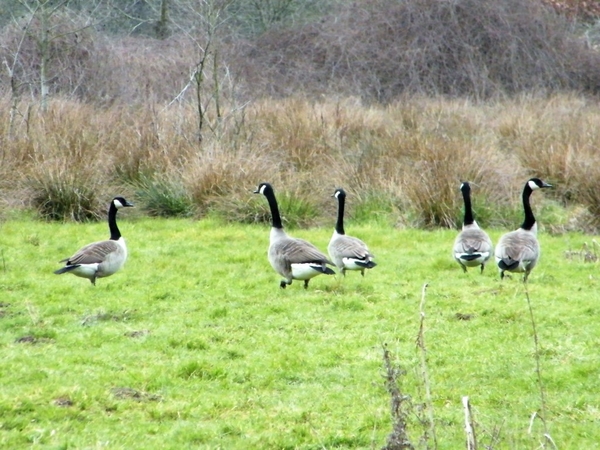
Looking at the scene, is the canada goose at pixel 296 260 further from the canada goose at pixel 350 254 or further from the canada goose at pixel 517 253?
the canada goose at pixel 517 253

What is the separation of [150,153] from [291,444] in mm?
10833

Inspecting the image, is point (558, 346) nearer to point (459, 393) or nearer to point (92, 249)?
point (459, 393)

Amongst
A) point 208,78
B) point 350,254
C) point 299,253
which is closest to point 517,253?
point 350,254

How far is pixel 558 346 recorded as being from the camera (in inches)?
317

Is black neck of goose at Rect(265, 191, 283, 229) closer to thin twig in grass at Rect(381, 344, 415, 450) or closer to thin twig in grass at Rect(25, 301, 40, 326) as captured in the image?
thin twig in grass at Rect(25, 301, 40, 326)

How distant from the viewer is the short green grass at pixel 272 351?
20.2 ft

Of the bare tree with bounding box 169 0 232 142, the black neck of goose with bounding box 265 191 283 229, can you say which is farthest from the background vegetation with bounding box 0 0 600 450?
the black neck of goose with bounding box 265 191 283 229

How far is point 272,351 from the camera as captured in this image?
799 centimetres

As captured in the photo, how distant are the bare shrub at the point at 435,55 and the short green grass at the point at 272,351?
707 inches

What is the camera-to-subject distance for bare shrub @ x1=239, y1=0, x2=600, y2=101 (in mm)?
29562

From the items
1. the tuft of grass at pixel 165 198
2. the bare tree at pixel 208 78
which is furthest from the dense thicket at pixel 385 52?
the tuft of grass at pixel 165 198

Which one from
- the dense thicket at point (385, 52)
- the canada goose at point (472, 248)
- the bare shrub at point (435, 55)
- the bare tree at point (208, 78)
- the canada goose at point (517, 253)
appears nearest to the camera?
the canada goose at point (517, 253)

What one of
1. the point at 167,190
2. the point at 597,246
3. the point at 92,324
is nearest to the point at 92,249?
the point at 92,324

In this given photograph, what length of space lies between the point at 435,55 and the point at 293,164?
590 inches
